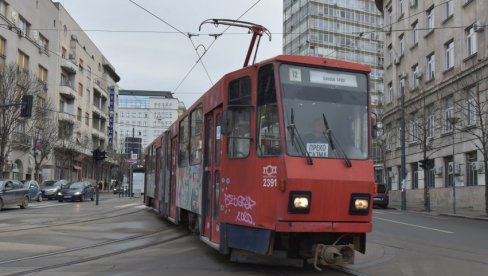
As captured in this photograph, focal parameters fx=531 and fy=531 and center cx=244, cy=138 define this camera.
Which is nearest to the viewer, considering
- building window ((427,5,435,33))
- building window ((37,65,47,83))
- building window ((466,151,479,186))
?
building window ((466,151,479,186))

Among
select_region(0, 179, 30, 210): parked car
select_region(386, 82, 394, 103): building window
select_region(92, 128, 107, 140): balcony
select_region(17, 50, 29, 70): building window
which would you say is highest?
select_region(17, 50, 29, 70): building window

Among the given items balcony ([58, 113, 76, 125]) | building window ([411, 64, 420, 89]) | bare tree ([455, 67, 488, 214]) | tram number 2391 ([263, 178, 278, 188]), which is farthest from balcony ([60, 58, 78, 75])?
tram number 2391 ([263, 178, 278, 188])

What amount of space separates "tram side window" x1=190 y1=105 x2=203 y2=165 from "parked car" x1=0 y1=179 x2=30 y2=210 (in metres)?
16.5

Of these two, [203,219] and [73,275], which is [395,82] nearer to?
[203,219]

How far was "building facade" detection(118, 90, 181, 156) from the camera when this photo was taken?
66875mm

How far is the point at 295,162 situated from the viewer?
7969mm

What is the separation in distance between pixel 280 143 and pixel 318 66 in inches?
59.3

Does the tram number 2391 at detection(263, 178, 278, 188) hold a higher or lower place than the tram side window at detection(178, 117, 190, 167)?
lower

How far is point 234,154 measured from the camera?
9.07m

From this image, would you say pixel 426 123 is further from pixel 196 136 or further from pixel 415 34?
pixel 196 136

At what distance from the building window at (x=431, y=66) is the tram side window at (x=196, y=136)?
2762cm

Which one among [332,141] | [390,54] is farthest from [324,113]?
[390,54]

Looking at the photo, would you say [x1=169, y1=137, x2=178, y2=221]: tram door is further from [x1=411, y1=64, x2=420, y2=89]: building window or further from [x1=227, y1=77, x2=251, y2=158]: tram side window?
[x1=411, y1=64, x2=420, y2=89]: building window

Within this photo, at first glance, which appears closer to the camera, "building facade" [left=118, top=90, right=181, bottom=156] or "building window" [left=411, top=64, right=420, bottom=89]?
"building window" [left=411, top=64, right=420, bottom=89]
